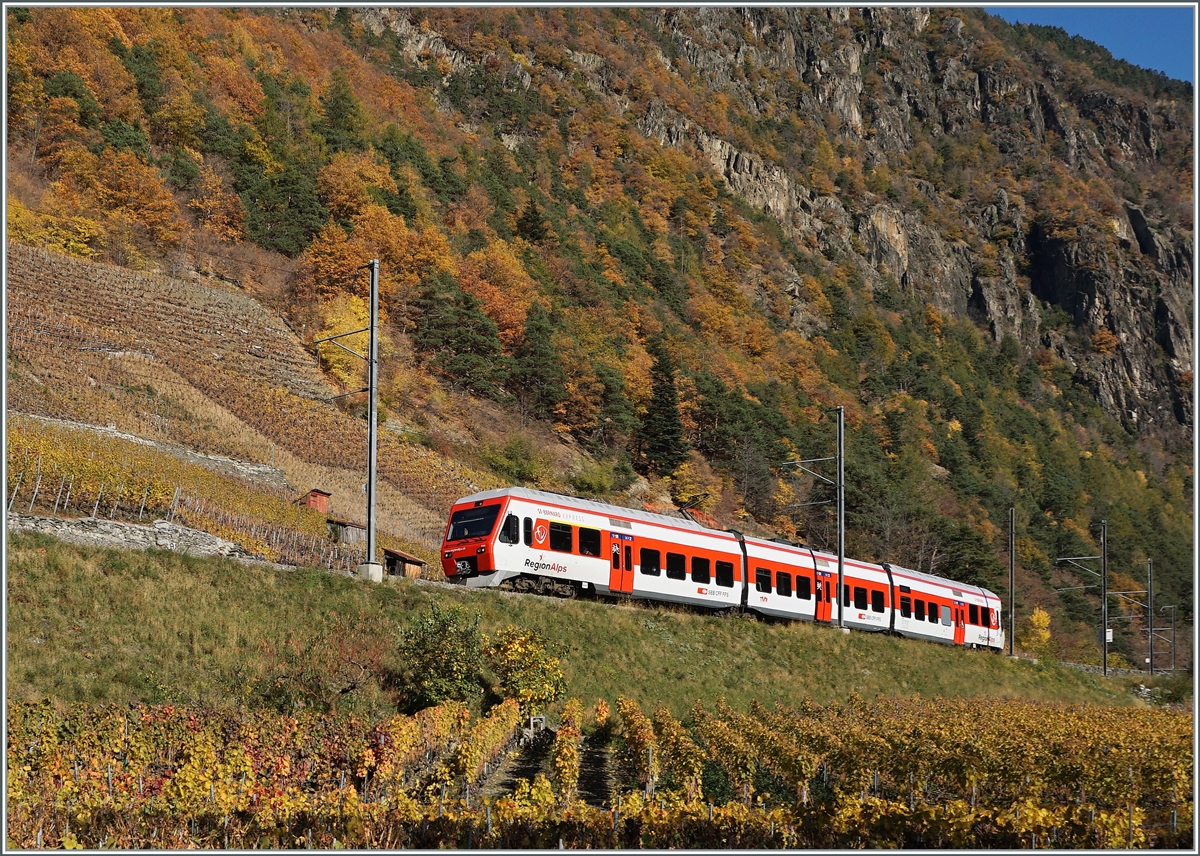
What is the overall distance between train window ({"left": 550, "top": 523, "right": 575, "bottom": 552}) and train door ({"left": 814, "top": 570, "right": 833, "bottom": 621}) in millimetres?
12835

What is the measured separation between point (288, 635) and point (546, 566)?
352 inches

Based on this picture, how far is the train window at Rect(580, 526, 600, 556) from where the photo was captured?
31078 mm

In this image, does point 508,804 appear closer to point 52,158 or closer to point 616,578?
point 616,578

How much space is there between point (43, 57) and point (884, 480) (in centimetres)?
7715

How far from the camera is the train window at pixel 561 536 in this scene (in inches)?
1193

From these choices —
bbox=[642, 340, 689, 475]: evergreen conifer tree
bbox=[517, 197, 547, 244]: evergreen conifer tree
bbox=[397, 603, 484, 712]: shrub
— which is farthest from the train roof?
bbox=[517, 197, 547, 244]: evergreen conifer tree

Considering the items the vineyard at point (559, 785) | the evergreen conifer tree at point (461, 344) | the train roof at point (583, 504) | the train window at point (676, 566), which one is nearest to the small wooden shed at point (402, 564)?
the train roof at point (583, 504)

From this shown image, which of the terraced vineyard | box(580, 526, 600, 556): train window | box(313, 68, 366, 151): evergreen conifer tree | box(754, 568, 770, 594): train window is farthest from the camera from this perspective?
box(313, 68, 366, 151): evergreen conifer tree

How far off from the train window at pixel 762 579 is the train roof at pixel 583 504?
1692 millimetres

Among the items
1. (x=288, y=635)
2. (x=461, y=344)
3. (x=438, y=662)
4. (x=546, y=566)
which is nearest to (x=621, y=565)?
(x=546, y=566)

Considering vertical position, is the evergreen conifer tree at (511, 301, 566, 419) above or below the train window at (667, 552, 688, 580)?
above

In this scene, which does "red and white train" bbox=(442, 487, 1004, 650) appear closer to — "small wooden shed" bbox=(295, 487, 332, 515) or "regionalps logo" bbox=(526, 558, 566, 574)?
"regionalps logo" bbox=(526, 558, 566, 574)

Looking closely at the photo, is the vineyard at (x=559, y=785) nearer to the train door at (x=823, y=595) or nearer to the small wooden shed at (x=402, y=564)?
the small wooden shed at (x=402, y=564)

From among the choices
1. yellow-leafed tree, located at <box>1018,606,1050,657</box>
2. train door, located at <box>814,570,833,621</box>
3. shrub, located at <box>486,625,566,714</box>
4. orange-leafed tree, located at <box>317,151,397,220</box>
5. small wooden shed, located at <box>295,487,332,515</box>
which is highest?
orange-leafed tree, located at <box>317,151,397,220</box>
